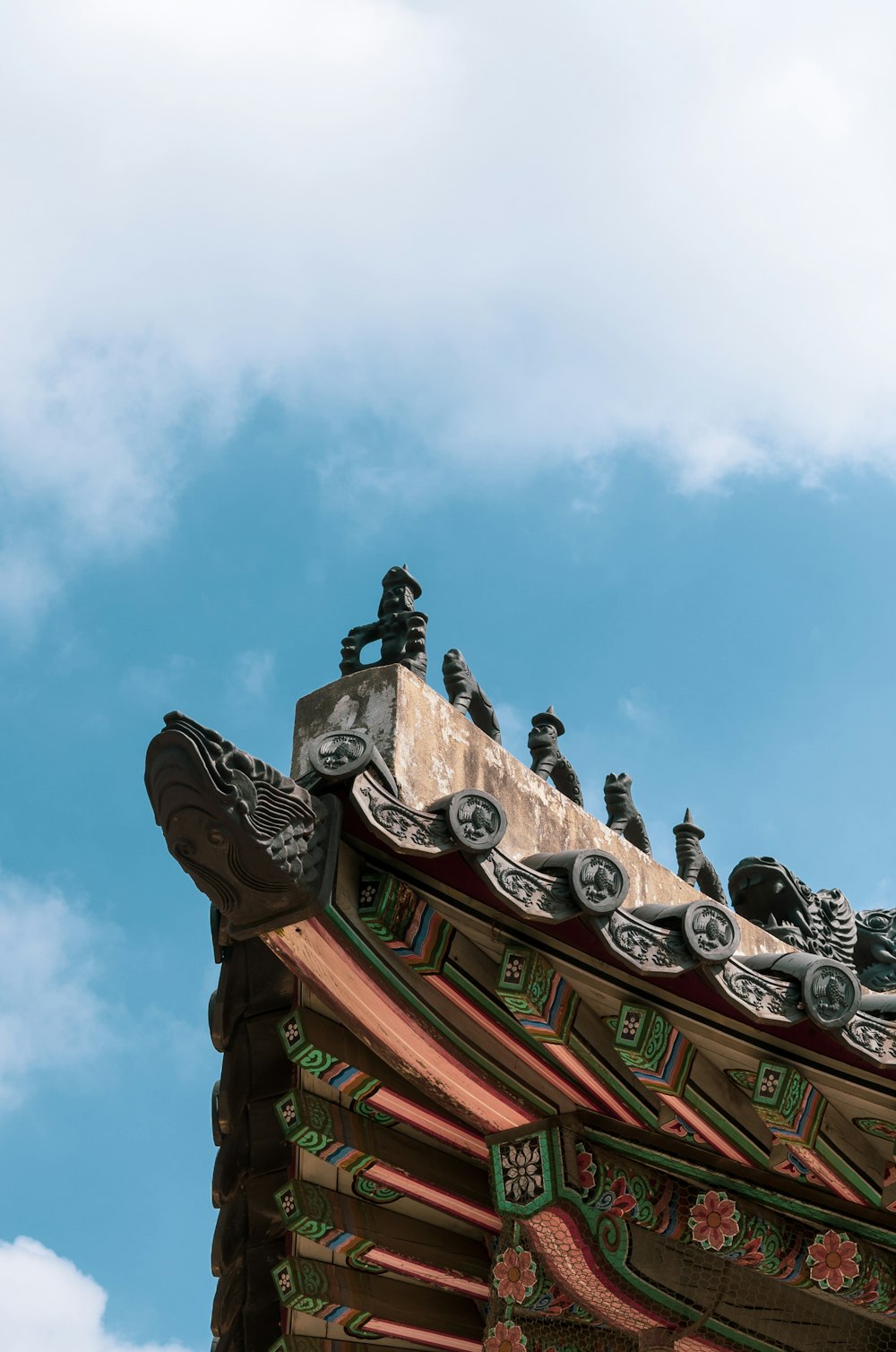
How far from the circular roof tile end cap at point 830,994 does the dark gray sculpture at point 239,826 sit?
1512 mm

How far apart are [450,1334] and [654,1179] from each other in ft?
4.18

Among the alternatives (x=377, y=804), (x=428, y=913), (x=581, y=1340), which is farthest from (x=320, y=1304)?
(x=377, y=804)

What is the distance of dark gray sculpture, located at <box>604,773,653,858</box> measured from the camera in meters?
6.85

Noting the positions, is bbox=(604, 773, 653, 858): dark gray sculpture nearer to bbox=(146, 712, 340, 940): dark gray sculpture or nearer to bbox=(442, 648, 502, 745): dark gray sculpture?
bbox=(442, 648, 502, 745): dark gray sculpture

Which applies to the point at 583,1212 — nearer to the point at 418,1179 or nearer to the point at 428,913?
the point at 418,1179

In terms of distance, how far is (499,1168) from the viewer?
5.49 metres

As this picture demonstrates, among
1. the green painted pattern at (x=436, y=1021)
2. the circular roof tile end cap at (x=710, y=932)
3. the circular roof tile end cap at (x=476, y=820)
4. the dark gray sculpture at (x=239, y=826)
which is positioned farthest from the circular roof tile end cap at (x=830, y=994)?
the dark gray sculpture at (x=239, y=826)

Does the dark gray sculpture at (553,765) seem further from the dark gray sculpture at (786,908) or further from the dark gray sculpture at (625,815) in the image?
the dark gray sculpture at (786,908)

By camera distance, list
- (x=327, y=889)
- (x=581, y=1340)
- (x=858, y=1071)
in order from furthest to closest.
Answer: (x=581, y=1340)
(x=858, y=1071)
(x=327, y=889)

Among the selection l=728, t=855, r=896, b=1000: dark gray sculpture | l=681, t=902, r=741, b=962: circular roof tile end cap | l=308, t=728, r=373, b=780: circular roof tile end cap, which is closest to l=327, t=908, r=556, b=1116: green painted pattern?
l=308, t=728, r=373, b=780: circular roof tile end cap

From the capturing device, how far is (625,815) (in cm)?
690

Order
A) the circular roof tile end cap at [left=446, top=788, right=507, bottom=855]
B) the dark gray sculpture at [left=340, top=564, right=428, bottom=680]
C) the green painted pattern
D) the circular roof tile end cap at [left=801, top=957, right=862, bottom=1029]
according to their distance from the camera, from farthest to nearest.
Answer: the dark gray sculpture at [left=340, top=564, right=428, bottom=680] → the circular roof tile end cap at [left=801, top=957, right=862, bottom=1029] → the green painted pattern → the circular roof tile end cap at [left=446, top=788, right=507, bottom=855]

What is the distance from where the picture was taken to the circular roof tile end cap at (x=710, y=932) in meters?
4.94

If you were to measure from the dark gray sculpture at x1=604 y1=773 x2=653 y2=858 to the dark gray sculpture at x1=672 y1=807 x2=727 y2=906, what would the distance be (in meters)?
0.45
